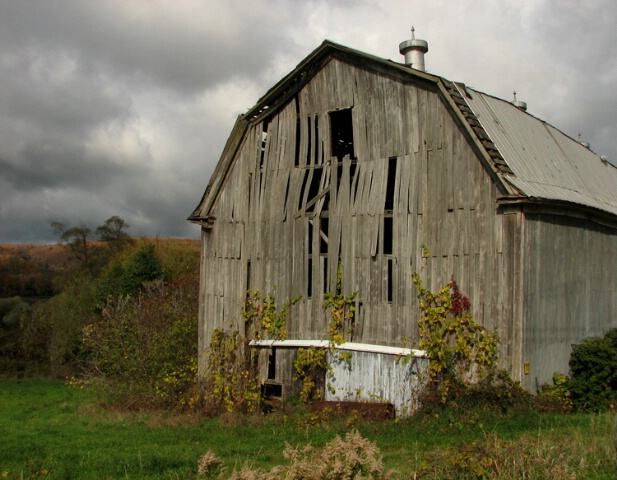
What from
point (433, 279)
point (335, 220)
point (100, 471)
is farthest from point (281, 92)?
point (100, 471)

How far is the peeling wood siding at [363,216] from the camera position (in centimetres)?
1189

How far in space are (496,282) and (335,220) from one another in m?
4.23

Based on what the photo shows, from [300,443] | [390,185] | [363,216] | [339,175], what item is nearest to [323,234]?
[363,216]

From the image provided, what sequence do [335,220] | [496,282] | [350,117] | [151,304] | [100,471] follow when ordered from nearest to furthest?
1. [100,471]
2. [496,282]
3. [335,220]
4. [350,117]
5. [151,304]

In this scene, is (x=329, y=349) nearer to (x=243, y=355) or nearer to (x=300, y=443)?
(x=243, y=355)

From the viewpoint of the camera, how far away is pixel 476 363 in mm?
11602

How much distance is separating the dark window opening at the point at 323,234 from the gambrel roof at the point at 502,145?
3.47 meters

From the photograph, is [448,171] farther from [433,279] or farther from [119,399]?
[119,399]

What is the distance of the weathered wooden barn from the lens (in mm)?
11750

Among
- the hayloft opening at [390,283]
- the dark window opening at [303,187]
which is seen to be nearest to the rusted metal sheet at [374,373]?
the hayloft opening at [390,283]

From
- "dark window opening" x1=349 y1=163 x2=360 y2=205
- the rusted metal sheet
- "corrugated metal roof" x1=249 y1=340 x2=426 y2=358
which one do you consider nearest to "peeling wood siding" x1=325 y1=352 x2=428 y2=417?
the rusted metal sheet

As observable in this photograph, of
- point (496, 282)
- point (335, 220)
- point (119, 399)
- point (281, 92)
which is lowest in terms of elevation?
point (119, 399)

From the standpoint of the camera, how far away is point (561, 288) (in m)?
13.1

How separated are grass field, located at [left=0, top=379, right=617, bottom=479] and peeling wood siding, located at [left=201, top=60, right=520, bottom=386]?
6.39ft
